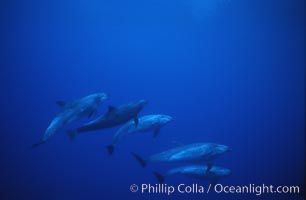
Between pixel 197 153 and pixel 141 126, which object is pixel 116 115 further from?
pixel 197 153

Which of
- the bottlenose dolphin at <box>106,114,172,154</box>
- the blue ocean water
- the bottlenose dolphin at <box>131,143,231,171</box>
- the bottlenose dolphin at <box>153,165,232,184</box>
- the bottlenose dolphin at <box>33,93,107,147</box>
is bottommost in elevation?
the bottlenose dolphin at <box>153,165,232,184</box>

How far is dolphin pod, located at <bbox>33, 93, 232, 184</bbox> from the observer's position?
7398mm

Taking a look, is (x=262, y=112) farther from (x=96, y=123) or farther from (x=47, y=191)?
(x=96, y=123)

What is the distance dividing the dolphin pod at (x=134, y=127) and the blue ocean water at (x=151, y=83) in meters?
5.62

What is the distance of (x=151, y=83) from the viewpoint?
97.3 ft

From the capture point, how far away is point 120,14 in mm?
21312

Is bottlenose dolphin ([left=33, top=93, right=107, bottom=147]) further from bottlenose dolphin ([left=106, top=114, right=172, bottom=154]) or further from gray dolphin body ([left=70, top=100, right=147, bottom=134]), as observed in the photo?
bottlenose dolphin ([left=106, top=114, right=172, bottom=154])

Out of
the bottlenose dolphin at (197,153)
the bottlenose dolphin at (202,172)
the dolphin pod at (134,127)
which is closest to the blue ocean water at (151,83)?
the bottlenose dolphin at (202,172)

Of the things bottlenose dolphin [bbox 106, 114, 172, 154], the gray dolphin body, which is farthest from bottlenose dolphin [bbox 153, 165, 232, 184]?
the gray dolphin body

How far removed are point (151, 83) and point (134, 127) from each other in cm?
2010

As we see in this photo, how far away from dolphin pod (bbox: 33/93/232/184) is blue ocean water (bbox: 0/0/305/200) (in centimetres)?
562

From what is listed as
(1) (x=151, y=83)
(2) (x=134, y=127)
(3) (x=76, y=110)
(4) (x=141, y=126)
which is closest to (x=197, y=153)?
(4) (x=141, y=126)

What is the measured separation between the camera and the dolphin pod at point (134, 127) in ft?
24.3

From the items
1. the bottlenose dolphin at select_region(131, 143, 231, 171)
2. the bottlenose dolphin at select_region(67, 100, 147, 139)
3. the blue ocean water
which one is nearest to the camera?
the bottlenose dolphin at select_region(67, 100, 147, 139)
